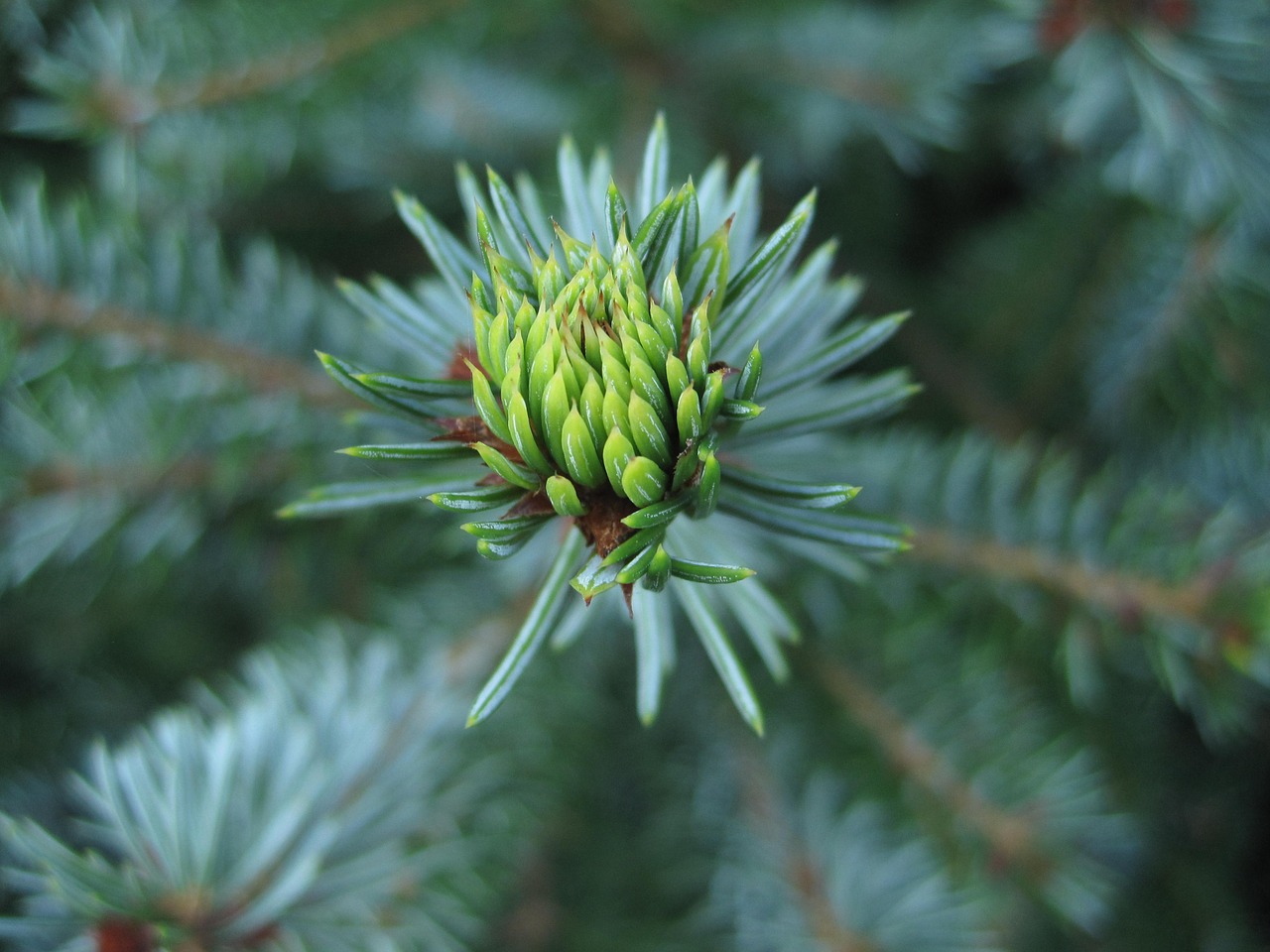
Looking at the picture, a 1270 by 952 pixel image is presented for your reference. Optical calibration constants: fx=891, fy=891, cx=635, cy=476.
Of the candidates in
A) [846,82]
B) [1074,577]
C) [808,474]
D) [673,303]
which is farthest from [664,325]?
[846,82]

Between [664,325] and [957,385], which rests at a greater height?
[664,325]

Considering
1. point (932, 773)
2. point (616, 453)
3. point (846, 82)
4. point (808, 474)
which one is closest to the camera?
point (616, 453)

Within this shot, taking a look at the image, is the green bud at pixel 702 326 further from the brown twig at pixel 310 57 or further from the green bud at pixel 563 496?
the brown twig at pixel 310 57

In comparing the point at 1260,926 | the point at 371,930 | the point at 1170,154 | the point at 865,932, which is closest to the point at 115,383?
the point at 371,930

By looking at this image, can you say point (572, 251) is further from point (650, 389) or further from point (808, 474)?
point (808, 474)

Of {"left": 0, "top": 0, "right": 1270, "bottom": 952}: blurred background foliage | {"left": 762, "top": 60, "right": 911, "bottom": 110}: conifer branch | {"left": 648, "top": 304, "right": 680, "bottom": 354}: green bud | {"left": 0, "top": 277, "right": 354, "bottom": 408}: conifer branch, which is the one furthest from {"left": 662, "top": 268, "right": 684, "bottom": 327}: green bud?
{"left": 762, "top": 60, "right": 911, "bottom": 110}: conifer branch

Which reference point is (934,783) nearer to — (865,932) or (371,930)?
(865,932)
